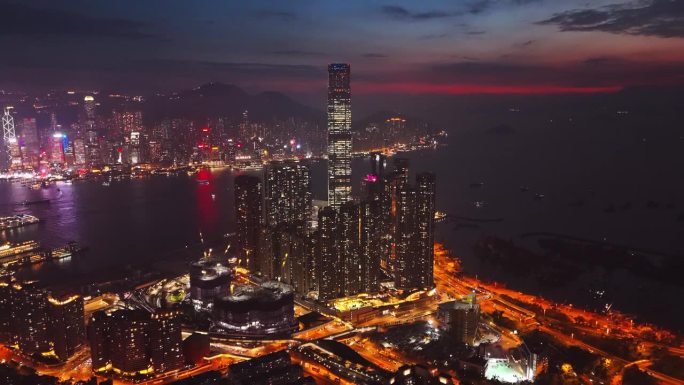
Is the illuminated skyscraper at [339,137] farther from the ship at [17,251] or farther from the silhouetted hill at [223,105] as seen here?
the silhouetted hill at [223,105]

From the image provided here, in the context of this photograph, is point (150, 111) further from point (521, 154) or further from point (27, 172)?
point (521, 154)

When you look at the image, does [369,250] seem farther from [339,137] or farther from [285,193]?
[339,137]

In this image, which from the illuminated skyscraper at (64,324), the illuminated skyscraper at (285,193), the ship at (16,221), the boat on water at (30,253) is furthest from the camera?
the ship at (16,221)

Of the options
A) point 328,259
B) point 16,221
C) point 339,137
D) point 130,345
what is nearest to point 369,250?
point 328,259

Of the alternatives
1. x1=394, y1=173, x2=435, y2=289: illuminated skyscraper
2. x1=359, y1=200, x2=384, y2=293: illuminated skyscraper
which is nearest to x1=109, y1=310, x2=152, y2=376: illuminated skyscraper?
x1=359, y1=200, x2=384, y2=293: illuminated skyscraper

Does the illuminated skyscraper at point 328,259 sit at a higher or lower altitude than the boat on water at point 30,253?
higher

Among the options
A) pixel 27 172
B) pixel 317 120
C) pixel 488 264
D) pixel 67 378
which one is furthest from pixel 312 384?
pixel 317 120

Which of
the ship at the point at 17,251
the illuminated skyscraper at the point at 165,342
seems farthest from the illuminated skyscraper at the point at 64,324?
the ship at the point at 17,251

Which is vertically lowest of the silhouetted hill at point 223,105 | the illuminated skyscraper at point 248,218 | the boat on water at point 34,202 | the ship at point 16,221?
the ship at point 16,221
